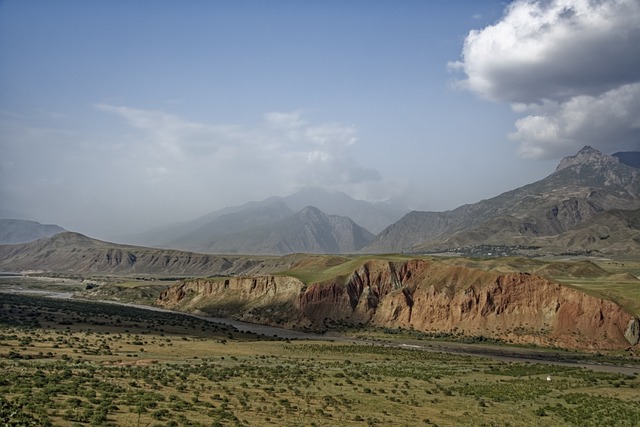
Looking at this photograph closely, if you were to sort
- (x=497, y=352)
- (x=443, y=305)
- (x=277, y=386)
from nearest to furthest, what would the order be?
1. (x=277, y=386)
2. (x=497, y=352)
3. (x=443, y=305)

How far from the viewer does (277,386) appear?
46.2m

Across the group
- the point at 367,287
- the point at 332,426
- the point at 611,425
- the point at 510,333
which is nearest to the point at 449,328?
the point at 510,333

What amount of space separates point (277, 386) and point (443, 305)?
229ft

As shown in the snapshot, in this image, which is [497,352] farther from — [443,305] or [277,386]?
[277,386]

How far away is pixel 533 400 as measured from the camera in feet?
151

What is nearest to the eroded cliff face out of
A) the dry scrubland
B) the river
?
the river

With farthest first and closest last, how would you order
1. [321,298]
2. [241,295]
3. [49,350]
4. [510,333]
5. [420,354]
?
[241,295], [321,298], [510,333], [420,354], [49,350]

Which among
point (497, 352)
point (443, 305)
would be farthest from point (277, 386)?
point (443, 305)

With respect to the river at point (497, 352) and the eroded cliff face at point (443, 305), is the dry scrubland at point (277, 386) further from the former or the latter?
the eroded cliff face at point (443, 305)

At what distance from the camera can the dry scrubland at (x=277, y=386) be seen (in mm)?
33594

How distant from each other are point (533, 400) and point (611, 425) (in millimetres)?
8628

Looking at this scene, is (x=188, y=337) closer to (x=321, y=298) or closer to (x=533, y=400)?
(x=321, y=298)

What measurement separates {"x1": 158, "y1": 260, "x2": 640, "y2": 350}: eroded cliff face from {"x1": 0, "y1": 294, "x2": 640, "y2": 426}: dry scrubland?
90.5 ft

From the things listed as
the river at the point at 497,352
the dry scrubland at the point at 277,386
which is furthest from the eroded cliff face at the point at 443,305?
the dry scrubland at the point at 277,386
